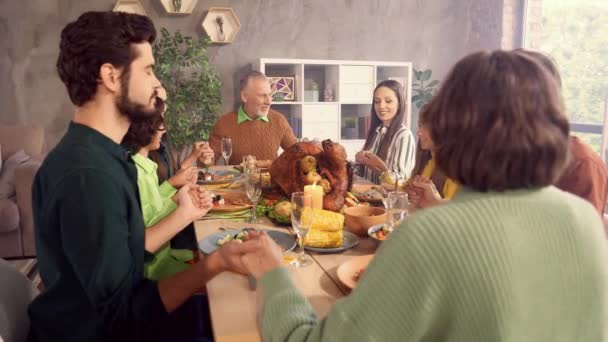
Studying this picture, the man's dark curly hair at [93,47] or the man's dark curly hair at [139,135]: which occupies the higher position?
the man's dark curly hair at [93,47]

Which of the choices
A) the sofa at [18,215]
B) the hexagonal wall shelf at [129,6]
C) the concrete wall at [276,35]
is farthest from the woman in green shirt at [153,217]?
the concrete wall at [276,35]

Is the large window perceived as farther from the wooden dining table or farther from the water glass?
the wooden dining table

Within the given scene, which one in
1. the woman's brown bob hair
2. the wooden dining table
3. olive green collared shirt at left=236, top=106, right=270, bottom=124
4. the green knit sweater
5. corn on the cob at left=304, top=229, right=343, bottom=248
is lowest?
the wooden dining table

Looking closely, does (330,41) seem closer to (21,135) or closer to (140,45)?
(21,135)

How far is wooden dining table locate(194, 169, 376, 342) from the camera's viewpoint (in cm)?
98

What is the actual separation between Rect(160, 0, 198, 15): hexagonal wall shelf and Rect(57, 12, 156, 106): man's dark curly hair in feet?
11.7

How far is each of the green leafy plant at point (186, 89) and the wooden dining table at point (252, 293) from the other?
10.9ft

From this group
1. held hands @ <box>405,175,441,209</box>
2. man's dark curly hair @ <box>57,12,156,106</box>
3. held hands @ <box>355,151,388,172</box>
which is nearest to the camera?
man's dark curly hair @ <box>57,12,156,106</box>

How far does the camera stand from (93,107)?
1307 mm

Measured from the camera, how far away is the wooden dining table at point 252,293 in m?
0.98

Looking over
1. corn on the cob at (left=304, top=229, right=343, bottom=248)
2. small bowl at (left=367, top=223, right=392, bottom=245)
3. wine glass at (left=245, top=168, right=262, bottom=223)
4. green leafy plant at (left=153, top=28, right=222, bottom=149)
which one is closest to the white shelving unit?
green leafy plant at (left=153, top=28, right=222, bottom=149)

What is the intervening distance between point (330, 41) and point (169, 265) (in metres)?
3.95

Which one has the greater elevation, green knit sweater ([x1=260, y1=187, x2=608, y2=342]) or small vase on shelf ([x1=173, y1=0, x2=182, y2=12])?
small vase on shelf ([x1=173, y1=0, x2=182, y2=12])

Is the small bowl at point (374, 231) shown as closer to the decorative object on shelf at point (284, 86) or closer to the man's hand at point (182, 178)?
the man's hand at point (182, 178)
